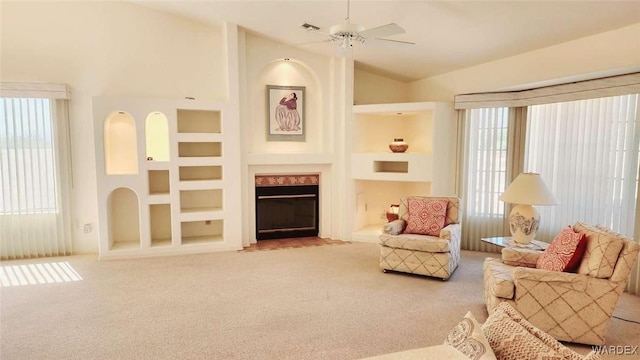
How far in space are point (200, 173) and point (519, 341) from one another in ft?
16.7

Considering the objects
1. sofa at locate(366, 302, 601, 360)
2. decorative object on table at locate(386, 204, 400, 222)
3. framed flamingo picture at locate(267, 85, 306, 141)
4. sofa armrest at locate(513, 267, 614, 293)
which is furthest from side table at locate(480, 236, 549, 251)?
framed flamingo picture at locate(267, 85, 306, 141)

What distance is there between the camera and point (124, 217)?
5.50 m

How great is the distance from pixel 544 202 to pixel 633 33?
1.67 m

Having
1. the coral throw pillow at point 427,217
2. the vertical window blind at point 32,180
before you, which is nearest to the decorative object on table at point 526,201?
the coral throw pillow at point 427,217

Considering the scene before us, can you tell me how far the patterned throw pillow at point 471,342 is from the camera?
1.34 m

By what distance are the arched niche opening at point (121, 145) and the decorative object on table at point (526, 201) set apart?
15.7 ft

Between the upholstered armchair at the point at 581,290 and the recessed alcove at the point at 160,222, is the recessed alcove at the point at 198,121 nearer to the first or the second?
the recessed alcove at the point at 160,222

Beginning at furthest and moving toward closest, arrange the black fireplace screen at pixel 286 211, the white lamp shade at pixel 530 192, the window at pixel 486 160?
the black fireplace screen at pixel 286 211 < the window at pixel 486 160 < the white lamp shade at pixel 530 192

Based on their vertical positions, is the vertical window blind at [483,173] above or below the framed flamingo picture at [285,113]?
below

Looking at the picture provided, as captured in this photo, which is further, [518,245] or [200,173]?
[200,173]

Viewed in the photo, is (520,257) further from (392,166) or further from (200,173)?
(200,173)

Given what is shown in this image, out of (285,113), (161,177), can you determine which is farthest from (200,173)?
(285,113)

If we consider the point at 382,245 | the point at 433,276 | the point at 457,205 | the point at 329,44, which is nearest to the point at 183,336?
the point at 382,245

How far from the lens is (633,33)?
132 inches
